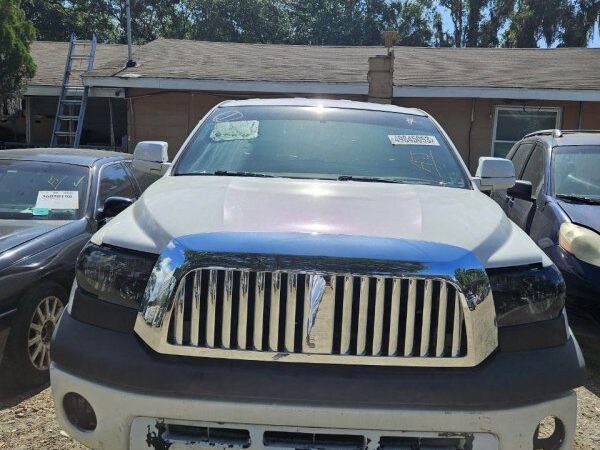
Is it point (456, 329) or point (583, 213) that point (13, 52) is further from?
point (456, 329)

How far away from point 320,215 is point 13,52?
35.9 feet

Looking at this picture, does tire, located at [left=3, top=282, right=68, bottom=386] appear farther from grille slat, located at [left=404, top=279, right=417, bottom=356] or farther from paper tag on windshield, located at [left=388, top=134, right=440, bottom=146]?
grille slat, located at [left=404, top=279, right=417, bottom=356]

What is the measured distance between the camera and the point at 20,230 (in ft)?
13.1

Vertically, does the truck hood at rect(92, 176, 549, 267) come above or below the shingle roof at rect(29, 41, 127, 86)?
below

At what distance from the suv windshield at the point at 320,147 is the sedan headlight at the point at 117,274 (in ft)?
3.25

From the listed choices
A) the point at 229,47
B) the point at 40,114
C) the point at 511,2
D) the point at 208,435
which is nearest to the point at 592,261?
the point at 208,435

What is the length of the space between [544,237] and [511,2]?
112ft

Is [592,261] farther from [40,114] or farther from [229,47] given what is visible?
[40,114]

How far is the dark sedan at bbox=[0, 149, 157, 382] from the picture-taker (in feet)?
11.6

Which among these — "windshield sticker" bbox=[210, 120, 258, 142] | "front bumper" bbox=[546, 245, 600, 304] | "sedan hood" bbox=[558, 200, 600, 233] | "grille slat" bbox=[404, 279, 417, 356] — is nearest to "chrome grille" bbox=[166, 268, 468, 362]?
"grille slat" bbox=[404, 279, 417, 356]

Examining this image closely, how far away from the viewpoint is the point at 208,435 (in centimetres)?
204

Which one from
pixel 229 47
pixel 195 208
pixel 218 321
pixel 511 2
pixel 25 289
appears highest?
pixel 511 2

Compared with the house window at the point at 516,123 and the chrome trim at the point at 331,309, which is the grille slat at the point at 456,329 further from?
the house window at the point at 516,123

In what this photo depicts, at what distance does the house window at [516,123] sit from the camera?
11898 mm
